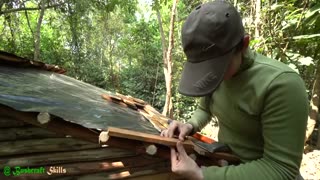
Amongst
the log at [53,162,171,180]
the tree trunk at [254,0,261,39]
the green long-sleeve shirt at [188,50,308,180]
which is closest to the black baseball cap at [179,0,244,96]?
the green long-sleeve shirt at [188,50,308,180]

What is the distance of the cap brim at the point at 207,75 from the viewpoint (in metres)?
→ 1.31

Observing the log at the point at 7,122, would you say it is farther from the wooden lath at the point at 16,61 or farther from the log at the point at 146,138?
the wooden lath at the point at 16,61

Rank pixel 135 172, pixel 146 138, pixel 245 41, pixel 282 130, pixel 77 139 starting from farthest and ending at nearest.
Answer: pixel 135 172, pixel 77 139, pixel 146 138, pixel 245 41, pixel 282 130

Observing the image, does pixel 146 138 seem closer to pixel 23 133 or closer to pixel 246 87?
pixel 246 87

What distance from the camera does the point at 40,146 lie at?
8.69ft

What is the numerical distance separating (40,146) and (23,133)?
0.58 feet

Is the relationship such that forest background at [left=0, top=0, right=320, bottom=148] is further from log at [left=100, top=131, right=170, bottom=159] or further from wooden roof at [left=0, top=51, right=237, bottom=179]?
log at [left=100, top=131, right=170, bottom=159]

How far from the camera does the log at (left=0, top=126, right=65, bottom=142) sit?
8.28ft

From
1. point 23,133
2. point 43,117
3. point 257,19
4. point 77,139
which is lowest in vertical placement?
point 77,139

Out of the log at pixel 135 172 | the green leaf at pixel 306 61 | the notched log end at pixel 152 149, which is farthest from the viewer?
the green leaf at pixel 306 61

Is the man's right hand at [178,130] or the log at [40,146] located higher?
the man's right hand at [178,130]

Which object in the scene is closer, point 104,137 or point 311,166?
point 104,137

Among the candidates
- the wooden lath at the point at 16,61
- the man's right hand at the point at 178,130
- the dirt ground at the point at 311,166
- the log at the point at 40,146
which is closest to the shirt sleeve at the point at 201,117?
the man's right hand at the point at 178,130

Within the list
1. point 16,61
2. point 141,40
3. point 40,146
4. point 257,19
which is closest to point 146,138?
point 40,146
